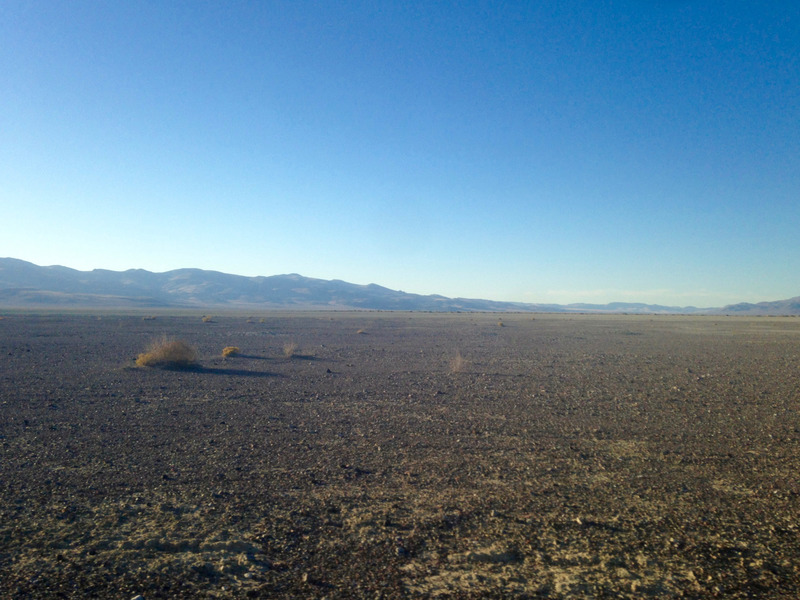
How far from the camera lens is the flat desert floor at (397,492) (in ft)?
13.5

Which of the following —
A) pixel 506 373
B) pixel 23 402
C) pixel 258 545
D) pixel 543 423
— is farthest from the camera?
pixel 506 373

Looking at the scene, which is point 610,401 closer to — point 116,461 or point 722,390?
point 722,390

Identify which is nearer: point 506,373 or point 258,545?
point 258,545

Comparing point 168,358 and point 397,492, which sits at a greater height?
point 397,492

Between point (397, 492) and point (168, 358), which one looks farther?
point (168, 358)

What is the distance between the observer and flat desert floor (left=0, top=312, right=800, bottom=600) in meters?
4.11

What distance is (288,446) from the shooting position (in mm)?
7941

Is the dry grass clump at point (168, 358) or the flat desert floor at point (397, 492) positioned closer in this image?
the flat desert floor at point (397, 492)

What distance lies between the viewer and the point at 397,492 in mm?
5996

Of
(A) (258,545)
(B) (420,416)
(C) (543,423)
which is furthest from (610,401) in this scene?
(A) (258,545)

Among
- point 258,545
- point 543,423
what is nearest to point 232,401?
point 543,423

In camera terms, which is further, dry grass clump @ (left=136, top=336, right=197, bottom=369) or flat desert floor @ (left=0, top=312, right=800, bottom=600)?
dry grass clump @ (left=136, top=336, right=197, bottom=369)

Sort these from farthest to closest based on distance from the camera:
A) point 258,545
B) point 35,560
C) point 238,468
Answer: point 238,468, point 258,545, point 35,560

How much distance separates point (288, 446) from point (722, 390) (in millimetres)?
11331
